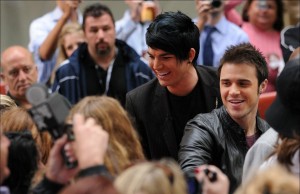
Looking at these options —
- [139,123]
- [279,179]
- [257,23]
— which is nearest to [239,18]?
[257,23]

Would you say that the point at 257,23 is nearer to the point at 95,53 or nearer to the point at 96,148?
the point at 95,53

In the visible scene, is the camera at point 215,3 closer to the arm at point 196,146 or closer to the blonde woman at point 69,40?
the blonde woman at point 69,40

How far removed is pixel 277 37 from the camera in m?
8.01

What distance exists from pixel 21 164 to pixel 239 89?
1.38 meters

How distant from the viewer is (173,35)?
507 centimetres

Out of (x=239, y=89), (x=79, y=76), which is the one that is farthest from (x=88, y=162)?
(x=79, y=76)

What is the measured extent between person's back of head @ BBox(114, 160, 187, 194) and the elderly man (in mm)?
3699

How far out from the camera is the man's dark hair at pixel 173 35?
5051mm

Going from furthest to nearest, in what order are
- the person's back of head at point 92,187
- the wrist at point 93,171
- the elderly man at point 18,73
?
the elderly man at point 18,73 < the wrist at point 93,171 < the person's back of head at point 92,187

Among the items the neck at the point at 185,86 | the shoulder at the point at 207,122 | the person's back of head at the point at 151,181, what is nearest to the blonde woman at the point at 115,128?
the person's back of head at the point at 151,181

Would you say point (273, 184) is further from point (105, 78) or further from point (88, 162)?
point (105, 78)

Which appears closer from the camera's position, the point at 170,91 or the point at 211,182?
the point at 211,182

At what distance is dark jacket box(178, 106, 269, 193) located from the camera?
431 cm

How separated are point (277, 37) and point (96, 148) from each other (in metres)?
5.11
